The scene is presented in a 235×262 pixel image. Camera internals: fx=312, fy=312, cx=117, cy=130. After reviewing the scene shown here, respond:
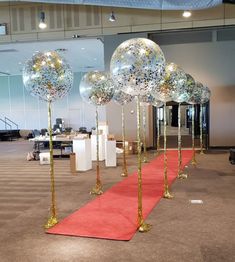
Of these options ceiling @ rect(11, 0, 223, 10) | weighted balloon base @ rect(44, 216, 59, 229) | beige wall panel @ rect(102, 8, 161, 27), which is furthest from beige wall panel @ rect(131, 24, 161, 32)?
weighted balloon base @ rect(44, 216, 59, 229)

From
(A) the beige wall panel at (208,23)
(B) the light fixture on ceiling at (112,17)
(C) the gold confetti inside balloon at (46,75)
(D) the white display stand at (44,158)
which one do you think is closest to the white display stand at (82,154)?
(D) the white display stand at (44,158)

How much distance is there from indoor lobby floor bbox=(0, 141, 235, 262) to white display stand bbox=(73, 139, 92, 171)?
627mm

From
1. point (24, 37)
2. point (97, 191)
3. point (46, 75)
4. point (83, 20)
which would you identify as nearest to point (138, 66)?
point (46, 75)

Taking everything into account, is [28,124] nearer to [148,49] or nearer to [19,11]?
[19,11]

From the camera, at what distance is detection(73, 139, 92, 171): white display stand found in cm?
782

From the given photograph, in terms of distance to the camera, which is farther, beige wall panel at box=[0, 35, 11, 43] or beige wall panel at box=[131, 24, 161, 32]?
beige wall panel at box=[0, 35, 11, 43]

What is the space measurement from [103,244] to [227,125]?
8846 millimetres

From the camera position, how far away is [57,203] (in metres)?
5.12

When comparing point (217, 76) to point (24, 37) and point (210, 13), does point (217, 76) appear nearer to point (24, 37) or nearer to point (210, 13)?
point (210, 13)

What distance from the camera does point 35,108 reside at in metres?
20.1

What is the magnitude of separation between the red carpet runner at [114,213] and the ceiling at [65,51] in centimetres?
626

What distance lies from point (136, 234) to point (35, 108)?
689 inches

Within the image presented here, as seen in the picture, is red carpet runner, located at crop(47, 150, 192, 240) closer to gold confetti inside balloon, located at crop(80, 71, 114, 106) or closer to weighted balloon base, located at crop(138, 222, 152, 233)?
weighted balloon base, located at crop(138, 222, 152, 233)

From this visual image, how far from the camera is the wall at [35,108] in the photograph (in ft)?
64.9
